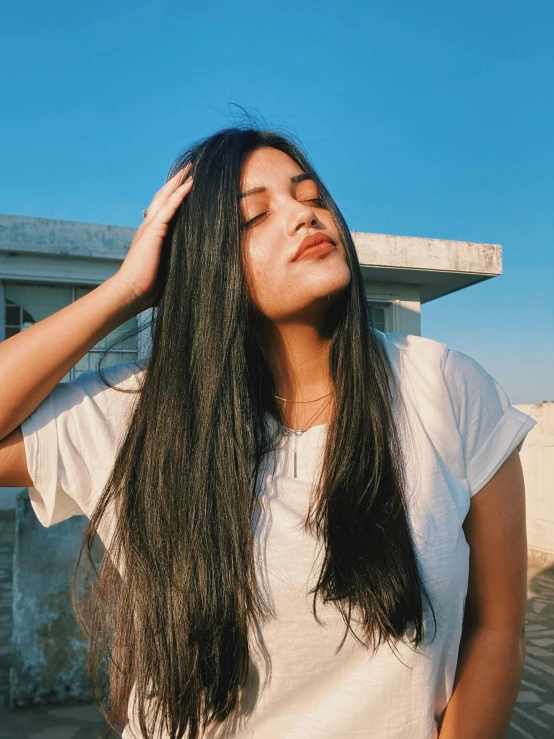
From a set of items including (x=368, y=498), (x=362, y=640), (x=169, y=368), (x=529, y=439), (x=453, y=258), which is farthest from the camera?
(x=453, y=258)

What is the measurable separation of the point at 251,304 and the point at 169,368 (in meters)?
0.23

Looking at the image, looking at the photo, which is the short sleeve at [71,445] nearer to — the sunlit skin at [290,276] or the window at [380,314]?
the sunlit skin at [290,276]

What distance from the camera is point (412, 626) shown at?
1133 mm

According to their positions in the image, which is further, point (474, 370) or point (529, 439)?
point (529, 439)

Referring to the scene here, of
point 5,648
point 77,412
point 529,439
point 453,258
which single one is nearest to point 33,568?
point 5,648

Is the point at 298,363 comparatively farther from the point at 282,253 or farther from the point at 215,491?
the point at 215,491

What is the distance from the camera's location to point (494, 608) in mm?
1217

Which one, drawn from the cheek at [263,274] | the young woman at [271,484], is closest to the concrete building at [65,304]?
the young woman at [271,484]

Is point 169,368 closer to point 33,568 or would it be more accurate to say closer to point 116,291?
point 116,291

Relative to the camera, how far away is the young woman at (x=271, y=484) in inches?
44.4

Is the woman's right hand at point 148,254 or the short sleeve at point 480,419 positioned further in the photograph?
the woman's right hand at point 148,254

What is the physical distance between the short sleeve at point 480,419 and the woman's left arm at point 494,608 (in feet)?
0.10

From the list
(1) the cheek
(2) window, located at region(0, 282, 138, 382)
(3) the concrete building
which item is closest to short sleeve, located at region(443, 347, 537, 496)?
(1) the cheek

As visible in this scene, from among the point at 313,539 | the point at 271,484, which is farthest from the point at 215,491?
the point at 313,539
